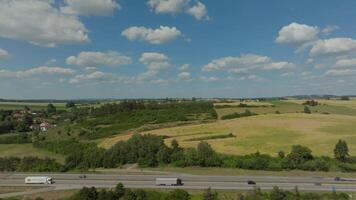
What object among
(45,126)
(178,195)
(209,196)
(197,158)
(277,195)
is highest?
(197,158)

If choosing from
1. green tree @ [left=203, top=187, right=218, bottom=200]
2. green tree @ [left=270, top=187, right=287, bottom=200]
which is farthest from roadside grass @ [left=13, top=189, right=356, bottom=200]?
green tree @ [left=270, top=187, right=287, bottom=200]

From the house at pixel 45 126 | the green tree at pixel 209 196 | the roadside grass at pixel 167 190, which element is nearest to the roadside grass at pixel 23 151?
the roadside grass at pixel 167 190

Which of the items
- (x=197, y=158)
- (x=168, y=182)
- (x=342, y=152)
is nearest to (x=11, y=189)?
(x=168, y=182)

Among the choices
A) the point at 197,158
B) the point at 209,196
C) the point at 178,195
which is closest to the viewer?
the point at 209,196

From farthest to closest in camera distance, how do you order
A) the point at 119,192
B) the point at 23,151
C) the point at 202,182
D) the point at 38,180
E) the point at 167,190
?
the point at 23,151
the point at 38,180
the point at 202,182
the point at 167,190
the point at 119,192

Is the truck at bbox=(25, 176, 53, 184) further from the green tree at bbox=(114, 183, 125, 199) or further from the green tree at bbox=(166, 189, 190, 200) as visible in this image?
the green tree at bbox=(166, 189, 190, 200)

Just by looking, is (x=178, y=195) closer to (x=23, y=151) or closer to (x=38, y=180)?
(x=38, y=180)
